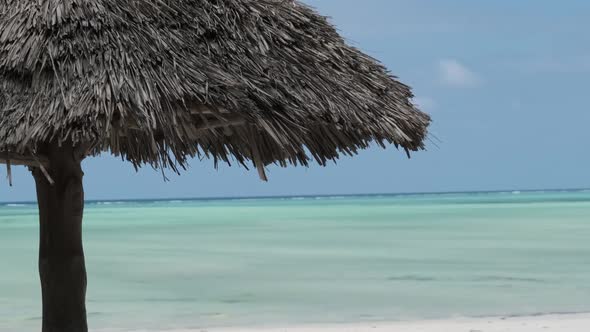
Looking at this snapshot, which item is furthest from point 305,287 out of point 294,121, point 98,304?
point 294,121

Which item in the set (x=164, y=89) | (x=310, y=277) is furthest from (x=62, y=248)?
(x=310, y=277)

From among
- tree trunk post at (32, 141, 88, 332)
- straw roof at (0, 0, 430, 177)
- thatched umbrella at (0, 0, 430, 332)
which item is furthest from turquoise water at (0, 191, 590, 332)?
straw roof at (0, 0, 430, 177)

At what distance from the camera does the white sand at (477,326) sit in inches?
282

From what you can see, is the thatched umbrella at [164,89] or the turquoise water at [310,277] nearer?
the thatched umbrella at [164,89]

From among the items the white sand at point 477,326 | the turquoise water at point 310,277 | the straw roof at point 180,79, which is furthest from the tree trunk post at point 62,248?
the turquoise water at point 310,277

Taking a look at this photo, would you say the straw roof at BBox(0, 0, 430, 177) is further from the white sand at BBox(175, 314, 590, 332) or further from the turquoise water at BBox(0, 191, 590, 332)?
the turquoise water at BBox(0, 191, 590, 332)

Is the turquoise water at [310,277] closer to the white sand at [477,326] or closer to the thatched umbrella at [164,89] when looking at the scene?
the white sand at [477,326]

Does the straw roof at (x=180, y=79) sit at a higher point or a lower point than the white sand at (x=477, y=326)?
higher

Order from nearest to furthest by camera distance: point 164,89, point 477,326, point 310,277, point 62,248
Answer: point 164,89
point 62,248
point 477,326
point 310,277

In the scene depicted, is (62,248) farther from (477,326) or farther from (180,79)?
(477,326)

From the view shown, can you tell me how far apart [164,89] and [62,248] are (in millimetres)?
1254

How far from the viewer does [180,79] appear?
3.58 m

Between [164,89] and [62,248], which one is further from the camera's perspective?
[62,248]

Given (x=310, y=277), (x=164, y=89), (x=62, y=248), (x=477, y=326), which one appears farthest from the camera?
(x=310, y=277)
